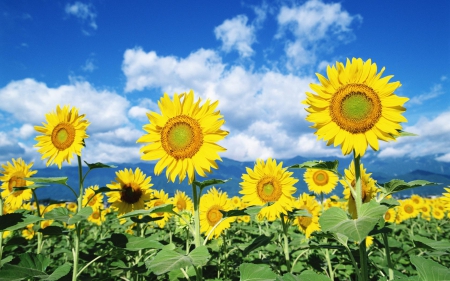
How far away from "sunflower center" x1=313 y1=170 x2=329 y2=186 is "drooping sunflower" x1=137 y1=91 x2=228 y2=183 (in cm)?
548

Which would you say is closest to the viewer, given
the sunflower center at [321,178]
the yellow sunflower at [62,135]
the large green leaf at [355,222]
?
the large green leaf at [355,222]

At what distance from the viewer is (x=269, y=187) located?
5121mm

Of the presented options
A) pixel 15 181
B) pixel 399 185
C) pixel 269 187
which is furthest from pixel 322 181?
pixel 15 181

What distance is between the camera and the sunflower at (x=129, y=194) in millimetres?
5238

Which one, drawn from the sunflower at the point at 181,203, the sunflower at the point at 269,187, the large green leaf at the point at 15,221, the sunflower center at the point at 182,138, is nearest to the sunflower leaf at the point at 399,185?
the sunflower center at the point at 182,138

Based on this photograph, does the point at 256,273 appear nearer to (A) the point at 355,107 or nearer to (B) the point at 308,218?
(A) the point at 355,107

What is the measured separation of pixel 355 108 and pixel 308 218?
13.9ft

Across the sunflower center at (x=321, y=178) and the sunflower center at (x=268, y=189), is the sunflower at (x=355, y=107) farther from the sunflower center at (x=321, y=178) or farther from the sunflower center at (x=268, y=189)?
the sunflower center at (x=321, y=178)

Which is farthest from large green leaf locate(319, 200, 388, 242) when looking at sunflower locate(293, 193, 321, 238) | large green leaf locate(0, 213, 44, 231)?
sunflower locate(293, 193, 321, 238)

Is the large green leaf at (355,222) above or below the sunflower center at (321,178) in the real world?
below

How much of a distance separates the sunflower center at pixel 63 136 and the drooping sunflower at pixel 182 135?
164 cm

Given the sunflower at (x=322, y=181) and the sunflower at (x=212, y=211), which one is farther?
the sunflower at (x=322, y=181)

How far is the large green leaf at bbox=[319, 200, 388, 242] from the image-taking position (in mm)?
1945

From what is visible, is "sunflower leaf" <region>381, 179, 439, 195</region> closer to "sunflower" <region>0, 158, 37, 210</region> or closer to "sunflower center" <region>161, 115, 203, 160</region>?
"sunflower center" <region>161, 115, 203, 160</region>
